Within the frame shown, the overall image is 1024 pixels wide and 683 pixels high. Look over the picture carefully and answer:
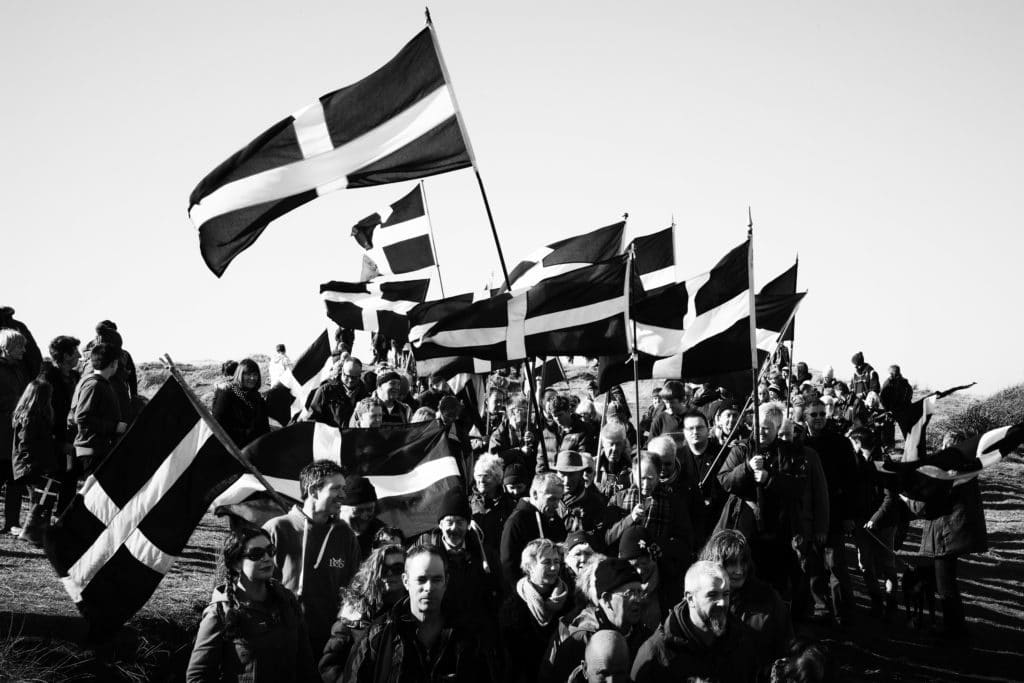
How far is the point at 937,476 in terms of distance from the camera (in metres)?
11.6

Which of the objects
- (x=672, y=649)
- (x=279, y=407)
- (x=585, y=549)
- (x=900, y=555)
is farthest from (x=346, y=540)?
(x=900, y=555)

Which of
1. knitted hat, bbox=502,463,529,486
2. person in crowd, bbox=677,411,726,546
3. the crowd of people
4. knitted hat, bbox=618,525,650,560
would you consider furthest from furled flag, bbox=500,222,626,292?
knitted hat, bbox=618,525,650,560

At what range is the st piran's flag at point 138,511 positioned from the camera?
6.88 meters

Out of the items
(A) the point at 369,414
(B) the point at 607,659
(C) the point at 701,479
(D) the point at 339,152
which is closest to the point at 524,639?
(B) the point at 607,659

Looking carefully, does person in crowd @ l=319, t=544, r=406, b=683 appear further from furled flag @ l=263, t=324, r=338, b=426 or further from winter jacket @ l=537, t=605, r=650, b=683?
furled flag @ l=263, t=324, r=338, b=426

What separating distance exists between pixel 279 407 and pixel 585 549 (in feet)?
27.0

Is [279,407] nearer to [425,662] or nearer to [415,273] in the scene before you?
[415,273]

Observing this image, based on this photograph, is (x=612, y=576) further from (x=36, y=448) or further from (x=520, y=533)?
(x=36, y=448)

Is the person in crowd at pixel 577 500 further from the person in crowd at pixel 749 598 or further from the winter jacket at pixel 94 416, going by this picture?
the winter jacket at pixel 94 416

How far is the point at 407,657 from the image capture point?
18.5 feet

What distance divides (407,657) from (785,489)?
5.19 meters

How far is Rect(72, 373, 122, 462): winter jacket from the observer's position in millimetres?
10547

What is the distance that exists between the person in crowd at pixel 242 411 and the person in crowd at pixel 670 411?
15.1 ft

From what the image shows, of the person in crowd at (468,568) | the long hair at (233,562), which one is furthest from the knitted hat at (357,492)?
the long hair at (233,562)
